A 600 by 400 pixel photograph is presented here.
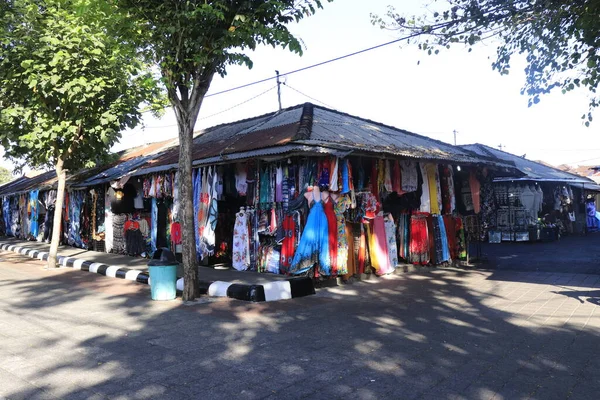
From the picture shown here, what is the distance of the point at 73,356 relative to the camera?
15.8ft

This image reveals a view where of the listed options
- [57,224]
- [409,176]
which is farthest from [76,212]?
[409,176]

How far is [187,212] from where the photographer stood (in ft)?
25.3

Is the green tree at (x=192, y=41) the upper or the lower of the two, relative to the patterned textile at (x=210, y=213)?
upper

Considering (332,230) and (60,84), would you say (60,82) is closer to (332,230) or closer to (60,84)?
(60,84)

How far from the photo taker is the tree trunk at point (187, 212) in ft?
25.2

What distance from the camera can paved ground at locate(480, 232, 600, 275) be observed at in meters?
11.3

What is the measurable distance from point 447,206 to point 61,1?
1051 cm

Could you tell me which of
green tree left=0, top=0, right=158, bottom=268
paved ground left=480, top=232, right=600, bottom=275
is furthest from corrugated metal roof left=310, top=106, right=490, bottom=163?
green tree left=0, top=0, right=158, bottom=268

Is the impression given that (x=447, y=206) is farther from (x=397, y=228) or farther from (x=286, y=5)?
(x=286, y=5)

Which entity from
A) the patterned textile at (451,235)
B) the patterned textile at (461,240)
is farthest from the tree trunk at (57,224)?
the patterned textile at (461,240)

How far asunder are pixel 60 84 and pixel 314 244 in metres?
7.41

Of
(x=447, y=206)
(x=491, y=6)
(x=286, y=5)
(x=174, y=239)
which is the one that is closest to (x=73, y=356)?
(x=286, y=5)

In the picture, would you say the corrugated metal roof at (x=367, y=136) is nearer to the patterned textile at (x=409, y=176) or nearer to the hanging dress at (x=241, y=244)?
the patterned textile at (x=409, y=176)

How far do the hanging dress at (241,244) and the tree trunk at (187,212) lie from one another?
2409 millimetres
